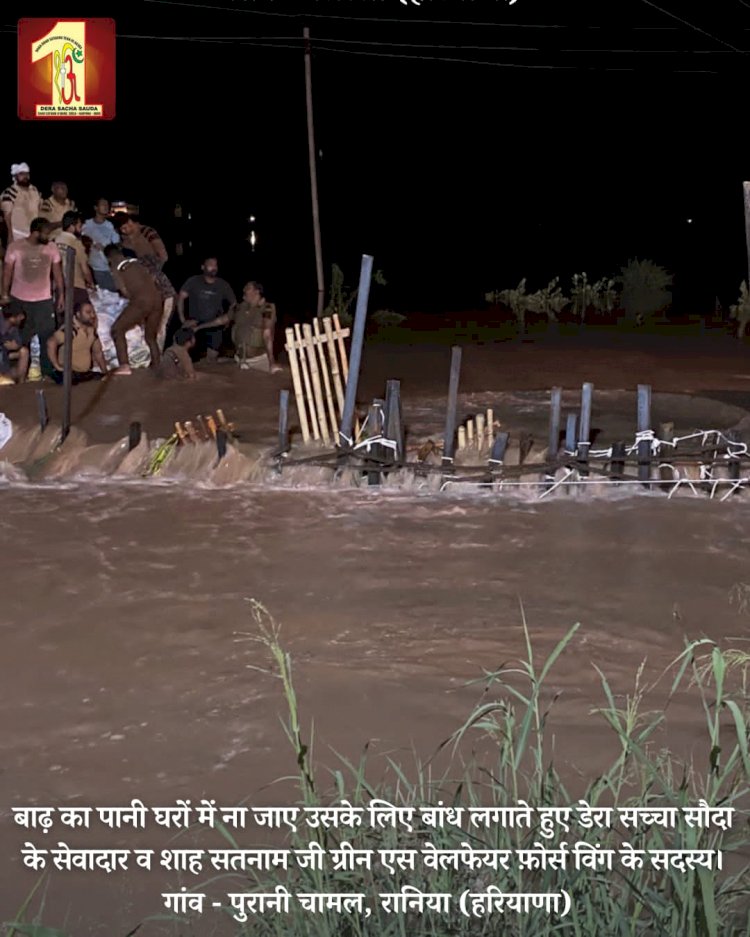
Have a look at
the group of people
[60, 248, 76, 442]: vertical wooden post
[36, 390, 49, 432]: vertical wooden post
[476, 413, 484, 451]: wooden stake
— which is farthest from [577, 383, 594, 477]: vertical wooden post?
the group of people

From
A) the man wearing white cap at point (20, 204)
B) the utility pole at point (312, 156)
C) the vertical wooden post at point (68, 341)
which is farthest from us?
the utility pole at point (312, 156)

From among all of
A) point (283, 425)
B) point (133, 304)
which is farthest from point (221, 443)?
point (133, 304)

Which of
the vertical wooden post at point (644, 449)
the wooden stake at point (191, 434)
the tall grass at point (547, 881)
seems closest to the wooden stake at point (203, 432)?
the wooden stake at point (191, 434)

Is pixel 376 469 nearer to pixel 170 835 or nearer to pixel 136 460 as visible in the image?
pixel 136 460

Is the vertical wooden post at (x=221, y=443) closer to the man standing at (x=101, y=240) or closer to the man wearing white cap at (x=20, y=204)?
the man standing at (x=101, y=240)

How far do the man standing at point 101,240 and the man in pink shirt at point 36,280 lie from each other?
3.79 feet

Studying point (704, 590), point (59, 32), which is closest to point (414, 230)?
point (59, 32)

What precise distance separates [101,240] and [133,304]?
1.56 metres

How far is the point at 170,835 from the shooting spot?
4.85 metres

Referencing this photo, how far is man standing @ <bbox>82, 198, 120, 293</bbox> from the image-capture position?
15.1 m

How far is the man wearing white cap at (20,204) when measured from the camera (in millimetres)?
14664

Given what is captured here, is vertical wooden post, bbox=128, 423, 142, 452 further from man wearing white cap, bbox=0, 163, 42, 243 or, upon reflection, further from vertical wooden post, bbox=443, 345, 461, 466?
man wearing white cap, bbox=0, 163, 42, 243

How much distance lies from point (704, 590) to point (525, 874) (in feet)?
13.8

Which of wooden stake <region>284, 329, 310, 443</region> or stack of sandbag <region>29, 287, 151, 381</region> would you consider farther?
stack of sandbag <region>29, 287, 151, 381</region>
